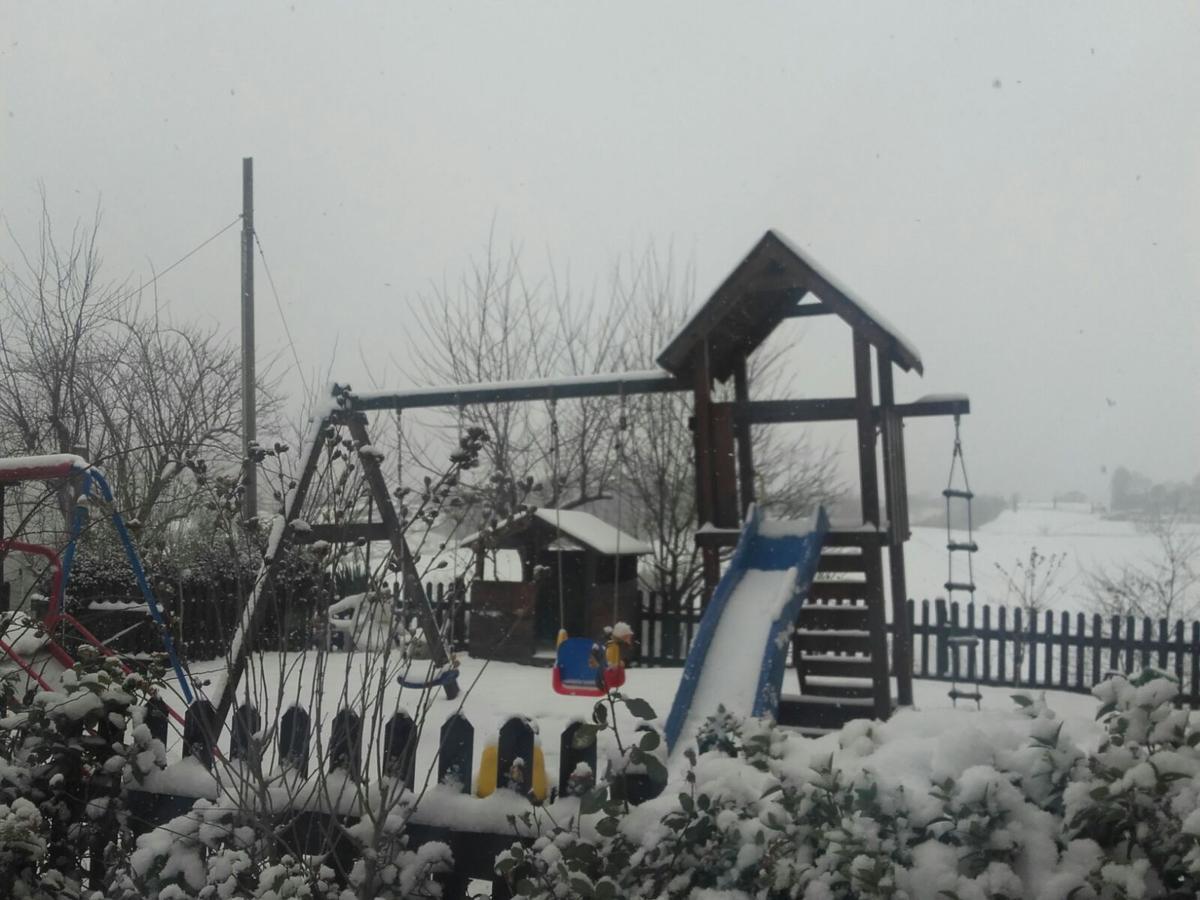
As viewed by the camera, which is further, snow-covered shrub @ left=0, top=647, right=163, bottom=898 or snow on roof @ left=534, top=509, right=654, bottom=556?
snow on roof @ left=534, top=509, right=654, bottom=556

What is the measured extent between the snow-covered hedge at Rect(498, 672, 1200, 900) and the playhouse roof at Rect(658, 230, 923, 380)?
4.74 metres

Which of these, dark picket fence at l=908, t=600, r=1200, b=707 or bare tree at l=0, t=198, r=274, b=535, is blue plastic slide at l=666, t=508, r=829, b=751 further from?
bare tree at l=0, t=198, r=274, b=535

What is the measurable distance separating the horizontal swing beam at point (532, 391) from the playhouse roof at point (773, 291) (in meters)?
0.16

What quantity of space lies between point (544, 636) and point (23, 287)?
772cm

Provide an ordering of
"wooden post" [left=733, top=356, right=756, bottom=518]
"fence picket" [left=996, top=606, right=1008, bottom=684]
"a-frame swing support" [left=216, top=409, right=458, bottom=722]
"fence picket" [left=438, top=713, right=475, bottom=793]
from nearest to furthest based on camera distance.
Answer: "fence picket" [left=438, top=713, right=475, bottom=793] < "a-frame swing support" [left=216, top=409, right=458, bottom=722] < "wooden post" [left=733, top=356, right=756, bottom=518] < "fence picket" [left=996, top=606, right=1008, bottom=684]

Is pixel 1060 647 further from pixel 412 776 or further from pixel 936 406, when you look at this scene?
pixel 412 776

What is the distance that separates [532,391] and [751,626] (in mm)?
2207

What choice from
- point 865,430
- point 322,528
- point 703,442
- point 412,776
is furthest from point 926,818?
point 703,442

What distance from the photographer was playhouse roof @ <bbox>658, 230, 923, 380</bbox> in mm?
6105

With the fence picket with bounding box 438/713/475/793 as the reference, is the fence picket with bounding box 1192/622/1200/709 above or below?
below

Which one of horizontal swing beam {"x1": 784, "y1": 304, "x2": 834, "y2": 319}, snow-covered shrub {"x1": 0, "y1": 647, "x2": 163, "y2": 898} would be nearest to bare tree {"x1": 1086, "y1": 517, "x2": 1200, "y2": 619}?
horizontal swing beam {"x1": 784, "y1": 304, "x2": 834, "y2": 319}

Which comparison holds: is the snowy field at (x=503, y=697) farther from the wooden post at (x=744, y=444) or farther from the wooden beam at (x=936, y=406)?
the wooden beam at (x=936, y=406)

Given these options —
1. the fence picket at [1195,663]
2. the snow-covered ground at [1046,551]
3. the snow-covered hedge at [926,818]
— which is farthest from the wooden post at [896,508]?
the snow-covered hedge at [926,818]

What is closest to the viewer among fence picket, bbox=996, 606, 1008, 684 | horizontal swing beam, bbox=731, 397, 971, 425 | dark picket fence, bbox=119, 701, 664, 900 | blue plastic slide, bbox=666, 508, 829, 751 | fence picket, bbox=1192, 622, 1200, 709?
dark picket fence, bbox=119, 701, 664, 900
